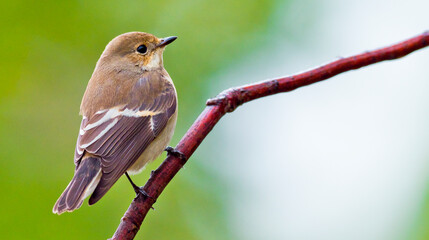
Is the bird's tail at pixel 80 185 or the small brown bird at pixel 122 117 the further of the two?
the small brown bird at pixel 122 117

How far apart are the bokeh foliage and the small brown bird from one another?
25.0 inches

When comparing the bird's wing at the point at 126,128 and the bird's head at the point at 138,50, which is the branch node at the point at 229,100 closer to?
the bird's wing at the point at 126,128

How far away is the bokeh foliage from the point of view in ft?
14.5

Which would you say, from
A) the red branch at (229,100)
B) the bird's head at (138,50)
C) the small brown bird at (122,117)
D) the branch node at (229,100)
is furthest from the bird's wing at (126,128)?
the branch node at (229,100)

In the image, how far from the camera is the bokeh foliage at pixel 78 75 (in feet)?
14.5

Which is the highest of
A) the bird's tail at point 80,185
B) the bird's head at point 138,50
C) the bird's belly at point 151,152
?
the bird's head at point 138,50

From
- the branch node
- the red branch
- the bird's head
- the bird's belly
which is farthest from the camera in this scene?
the bird's head

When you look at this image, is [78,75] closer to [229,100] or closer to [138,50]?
[138,50]

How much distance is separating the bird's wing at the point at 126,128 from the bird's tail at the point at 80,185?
0.05m

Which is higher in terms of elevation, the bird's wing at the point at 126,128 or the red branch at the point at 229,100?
the bird's wing at the point at 126,128

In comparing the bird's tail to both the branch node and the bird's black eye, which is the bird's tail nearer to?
the branch node

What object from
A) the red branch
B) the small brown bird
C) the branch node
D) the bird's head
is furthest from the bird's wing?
the branch node

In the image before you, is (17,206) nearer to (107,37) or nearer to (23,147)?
(23,147)

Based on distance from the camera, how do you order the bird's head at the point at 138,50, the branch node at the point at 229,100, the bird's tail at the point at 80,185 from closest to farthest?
the branch node at the point at 229,100
the bird's tail at the point at 80,185
the bird's head at the point at 138,50
